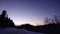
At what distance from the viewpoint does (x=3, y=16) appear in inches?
622

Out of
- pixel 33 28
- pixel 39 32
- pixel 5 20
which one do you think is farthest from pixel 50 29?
pixel 5 20

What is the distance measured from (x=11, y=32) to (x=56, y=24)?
4422mm

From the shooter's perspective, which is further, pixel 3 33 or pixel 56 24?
pixel 3 33

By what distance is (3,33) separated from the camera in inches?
463

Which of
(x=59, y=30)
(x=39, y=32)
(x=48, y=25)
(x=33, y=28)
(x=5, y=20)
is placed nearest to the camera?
(x=59, y=30)

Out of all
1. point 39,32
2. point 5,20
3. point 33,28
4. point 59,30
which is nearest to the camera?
point 59,30

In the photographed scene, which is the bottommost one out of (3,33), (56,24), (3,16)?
(3,33)

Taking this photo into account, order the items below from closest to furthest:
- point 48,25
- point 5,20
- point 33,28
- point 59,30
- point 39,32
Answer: point 59,30
point 48,25
point 39,32
point 33,28
point 5,20

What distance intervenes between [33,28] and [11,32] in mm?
3288

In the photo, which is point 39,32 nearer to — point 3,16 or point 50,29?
point 50,29

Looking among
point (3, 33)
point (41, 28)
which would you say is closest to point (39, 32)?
point (41, 28)

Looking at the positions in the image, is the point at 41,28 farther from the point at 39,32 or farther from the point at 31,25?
the point at 31,25

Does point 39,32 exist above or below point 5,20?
below

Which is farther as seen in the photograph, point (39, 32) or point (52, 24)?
point (39, 32)
